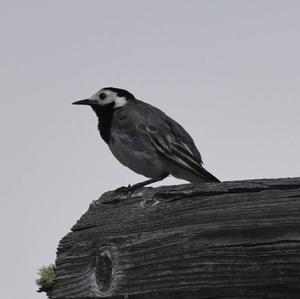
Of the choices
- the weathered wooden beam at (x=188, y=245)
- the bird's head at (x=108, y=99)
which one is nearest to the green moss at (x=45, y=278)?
the weathered wooden beam at (x=188, y=245)

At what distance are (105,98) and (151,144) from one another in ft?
5.20

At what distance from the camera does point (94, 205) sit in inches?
152

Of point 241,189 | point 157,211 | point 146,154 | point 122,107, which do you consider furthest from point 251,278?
point 122,107

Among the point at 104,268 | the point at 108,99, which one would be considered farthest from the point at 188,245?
the point at 108,99

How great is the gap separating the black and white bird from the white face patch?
444 millimetres

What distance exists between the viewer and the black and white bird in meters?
8.46

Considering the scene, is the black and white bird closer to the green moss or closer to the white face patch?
the white face patch

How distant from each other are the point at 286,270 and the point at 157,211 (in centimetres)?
78

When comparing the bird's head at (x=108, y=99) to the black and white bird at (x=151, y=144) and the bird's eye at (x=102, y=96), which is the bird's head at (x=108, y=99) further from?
the black and white bird at (x=151, y=144)

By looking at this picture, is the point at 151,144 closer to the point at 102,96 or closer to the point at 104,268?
the point at 102,96

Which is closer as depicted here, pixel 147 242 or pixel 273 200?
pixel 273 200

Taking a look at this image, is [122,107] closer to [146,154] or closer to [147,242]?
[146,154]

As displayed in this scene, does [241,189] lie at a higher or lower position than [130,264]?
higher

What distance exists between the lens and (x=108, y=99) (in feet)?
32.9
